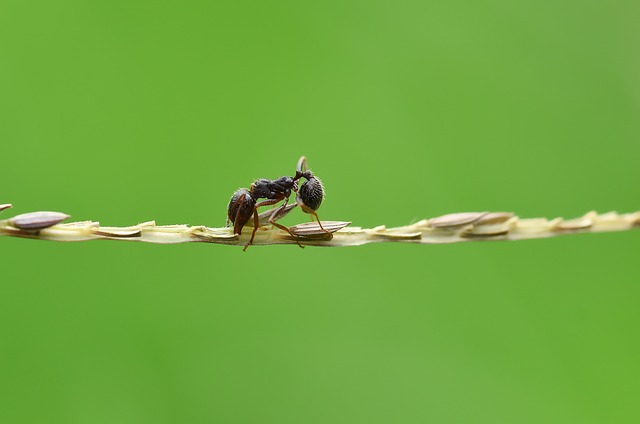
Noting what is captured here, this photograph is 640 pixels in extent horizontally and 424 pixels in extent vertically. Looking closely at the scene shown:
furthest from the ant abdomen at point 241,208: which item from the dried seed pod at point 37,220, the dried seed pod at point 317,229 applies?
the dried seed pod at point 37,220

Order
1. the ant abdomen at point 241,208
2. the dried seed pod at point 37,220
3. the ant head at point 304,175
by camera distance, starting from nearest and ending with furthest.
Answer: the dried seed pod at point 37,220
the ant abdomen at point 241,208
the ant head at point 304,175

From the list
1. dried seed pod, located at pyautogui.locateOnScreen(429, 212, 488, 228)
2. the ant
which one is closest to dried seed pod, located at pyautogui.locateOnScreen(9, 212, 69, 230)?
the ant

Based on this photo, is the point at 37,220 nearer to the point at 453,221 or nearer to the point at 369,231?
the point at 369,231

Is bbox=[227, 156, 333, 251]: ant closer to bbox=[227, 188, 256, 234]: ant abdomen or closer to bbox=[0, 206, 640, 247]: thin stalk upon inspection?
bbox=[227, 188, 256, 234]: ant abdomen

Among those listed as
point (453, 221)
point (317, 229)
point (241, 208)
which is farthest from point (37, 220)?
point (453, 221)

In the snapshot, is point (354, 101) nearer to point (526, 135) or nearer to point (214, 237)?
point (526, 135)

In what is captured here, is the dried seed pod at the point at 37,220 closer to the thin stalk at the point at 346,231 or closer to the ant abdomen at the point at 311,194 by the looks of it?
the thin stalk at the point at 346,231
